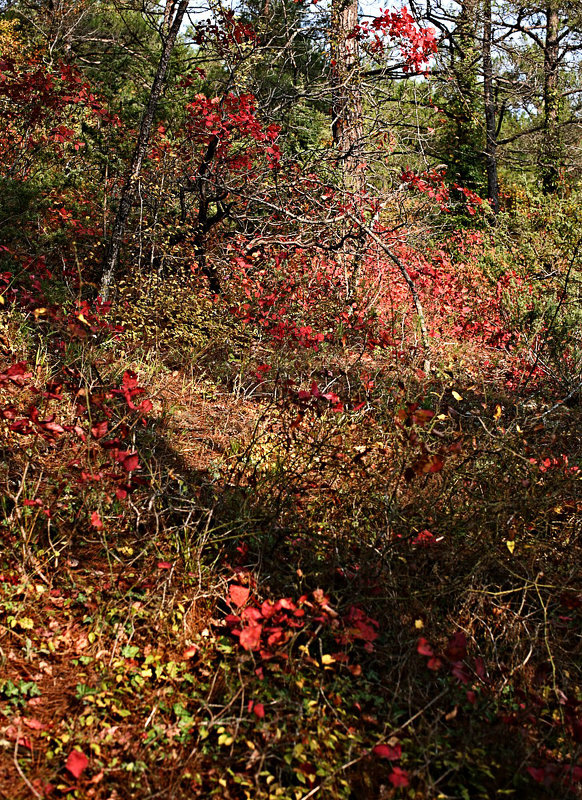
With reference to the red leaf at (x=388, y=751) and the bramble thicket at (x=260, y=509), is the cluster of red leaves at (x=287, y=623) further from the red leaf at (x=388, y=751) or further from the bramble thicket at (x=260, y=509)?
the red leaf at (x=388, y=751)

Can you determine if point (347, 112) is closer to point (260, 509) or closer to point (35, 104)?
point (35, 104)

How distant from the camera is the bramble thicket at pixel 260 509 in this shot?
2.49 meters

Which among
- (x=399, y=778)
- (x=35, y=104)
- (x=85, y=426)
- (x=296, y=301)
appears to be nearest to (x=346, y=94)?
(x=296, y=301)

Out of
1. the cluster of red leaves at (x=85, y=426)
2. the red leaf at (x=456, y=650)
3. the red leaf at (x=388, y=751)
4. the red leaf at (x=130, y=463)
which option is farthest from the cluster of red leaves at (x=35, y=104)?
the red leaf at (x=388, y=751)

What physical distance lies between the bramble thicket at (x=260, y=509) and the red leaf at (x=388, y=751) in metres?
0.01

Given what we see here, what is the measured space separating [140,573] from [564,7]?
16.3 metres

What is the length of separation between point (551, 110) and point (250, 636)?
15.1 m

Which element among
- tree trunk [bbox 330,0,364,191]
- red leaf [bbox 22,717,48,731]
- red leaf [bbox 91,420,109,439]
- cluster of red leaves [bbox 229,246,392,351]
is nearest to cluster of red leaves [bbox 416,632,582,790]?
red leaf [bbox 22,717,48,731]

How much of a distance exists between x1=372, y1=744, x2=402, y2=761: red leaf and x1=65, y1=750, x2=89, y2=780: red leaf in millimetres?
1063

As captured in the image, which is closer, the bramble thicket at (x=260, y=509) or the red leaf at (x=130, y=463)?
the bramble thicket at (x=260, y=509)

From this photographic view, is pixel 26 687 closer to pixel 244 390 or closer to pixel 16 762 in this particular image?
pixel 16 762

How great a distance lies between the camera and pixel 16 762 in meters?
2.19

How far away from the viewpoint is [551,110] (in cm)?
1422

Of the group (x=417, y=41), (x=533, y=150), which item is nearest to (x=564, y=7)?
(x=533, y=150)
